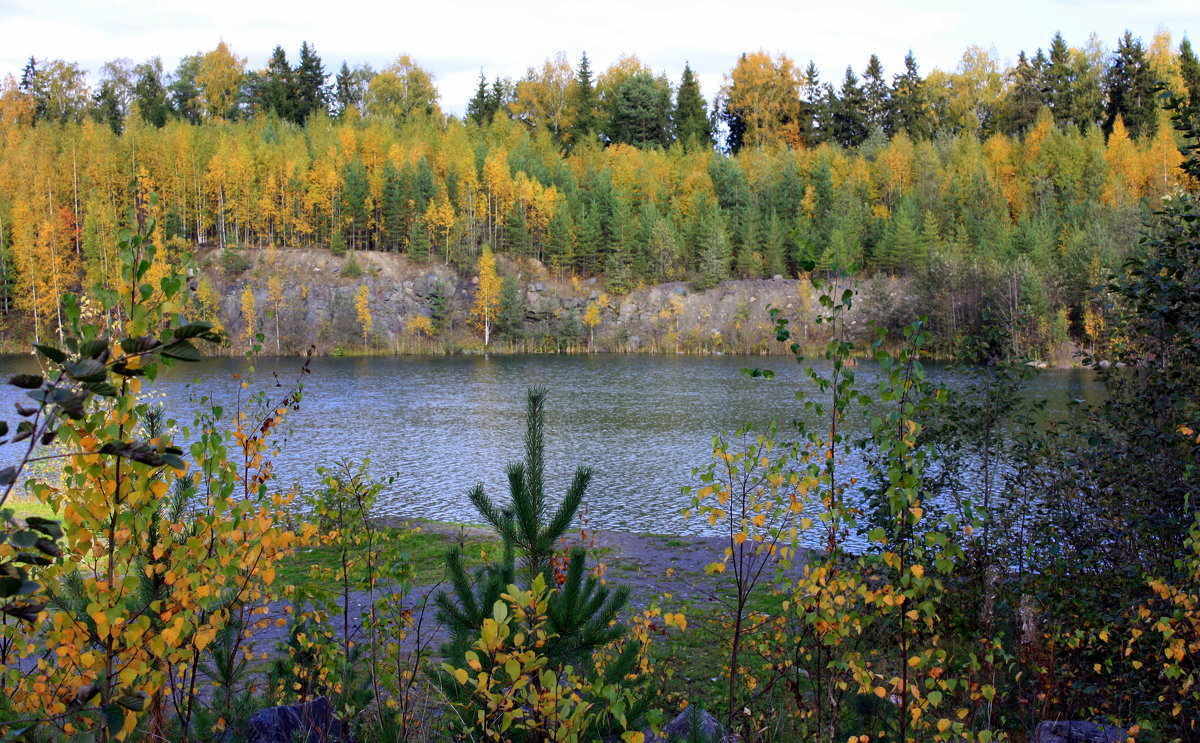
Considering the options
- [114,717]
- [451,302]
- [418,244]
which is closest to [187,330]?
[114,717]

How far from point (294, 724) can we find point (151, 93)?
338 ft

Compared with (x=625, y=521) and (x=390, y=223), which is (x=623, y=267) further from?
(x=625, y=521)

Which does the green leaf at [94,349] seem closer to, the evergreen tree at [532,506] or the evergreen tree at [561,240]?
the evergreen tree at [532,506]

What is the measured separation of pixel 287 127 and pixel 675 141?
37924 millimetres

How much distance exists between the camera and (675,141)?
89.6 m

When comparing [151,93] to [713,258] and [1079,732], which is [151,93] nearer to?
[713,258]

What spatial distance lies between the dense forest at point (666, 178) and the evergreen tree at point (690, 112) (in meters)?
0.32

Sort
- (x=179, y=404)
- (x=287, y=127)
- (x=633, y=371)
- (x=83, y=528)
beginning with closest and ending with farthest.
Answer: (x=83, y=528) < (x=179, y=404) < (x=633, y=371) < (x=287, y=127)

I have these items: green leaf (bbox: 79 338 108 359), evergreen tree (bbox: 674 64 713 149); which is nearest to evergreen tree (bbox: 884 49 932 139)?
evergreen tree (bbox: 674 64 713 149)

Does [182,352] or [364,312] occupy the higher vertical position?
[364,312]

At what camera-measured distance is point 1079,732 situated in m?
4.97

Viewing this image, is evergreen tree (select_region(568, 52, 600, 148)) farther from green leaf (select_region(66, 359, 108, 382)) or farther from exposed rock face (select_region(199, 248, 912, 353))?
green leaf (select_region(66, 359, 108, 382))

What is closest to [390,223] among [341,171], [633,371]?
[341,171]

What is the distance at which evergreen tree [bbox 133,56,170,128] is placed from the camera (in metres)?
89.0
